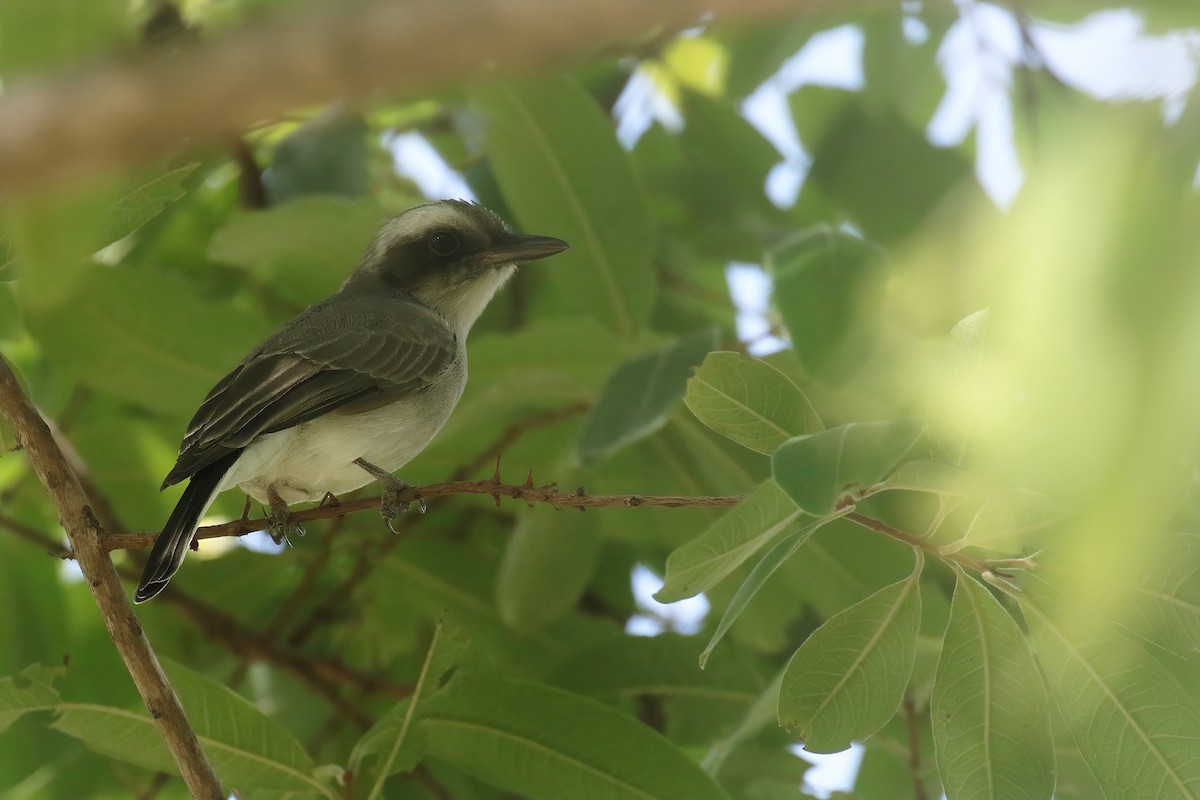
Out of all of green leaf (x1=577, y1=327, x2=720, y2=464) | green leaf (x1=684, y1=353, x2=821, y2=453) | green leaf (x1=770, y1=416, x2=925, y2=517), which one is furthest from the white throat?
green leaf (x1=770, y1=416, x2=925, y2=517)

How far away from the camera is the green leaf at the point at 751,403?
226 cm

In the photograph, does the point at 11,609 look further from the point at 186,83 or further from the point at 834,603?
the point at 186,83

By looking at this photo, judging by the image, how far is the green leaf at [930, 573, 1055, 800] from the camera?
229 cm

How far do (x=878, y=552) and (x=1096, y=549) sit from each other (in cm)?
244

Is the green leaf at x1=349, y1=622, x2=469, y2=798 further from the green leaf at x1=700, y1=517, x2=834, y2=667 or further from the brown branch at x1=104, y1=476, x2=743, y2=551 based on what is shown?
the green leaf at x1=700, y1=517, x2=834, y2=667

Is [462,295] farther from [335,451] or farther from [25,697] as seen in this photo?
[25,697]

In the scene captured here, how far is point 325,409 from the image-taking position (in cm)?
314

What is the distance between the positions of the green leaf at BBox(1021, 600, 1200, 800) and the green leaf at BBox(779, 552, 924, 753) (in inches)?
9.7

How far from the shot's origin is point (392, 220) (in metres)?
4.22

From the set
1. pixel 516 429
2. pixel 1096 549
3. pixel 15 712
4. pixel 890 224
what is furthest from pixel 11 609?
pixel 1096 549

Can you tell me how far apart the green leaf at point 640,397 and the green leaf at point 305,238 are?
121cm

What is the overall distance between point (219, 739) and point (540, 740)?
730mm

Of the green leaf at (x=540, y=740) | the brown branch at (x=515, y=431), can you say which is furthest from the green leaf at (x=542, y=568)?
the green leaf at (x=540, y=740)

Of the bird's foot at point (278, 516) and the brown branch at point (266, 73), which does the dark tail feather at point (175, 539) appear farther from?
the brown branch at point (266, 73)
